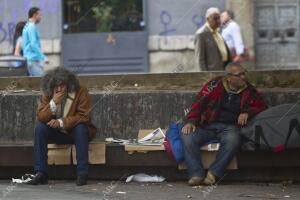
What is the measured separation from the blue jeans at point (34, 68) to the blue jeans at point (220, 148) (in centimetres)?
481

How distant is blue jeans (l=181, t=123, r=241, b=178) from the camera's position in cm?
801

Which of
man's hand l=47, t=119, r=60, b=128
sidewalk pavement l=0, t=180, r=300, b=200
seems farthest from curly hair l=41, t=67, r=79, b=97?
sidewalk pavement l=0, t=180, r=300, b=200

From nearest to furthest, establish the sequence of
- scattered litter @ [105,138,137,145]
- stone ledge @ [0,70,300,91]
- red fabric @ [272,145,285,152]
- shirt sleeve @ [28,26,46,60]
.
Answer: red fabric @ [272,145,285,152] → scattered litter @ [105,138,137,145] → stone ledge @ [0,70,300,91] → shirt sleeve @ [28,26,46,60]

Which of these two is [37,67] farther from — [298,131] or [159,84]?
[298,131]

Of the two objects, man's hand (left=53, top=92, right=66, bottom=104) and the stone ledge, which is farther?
the stone ledge

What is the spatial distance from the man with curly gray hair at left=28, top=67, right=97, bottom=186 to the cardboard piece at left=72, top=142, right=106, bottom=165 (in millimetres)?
103

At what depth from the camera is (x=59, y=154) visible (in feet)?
27.8

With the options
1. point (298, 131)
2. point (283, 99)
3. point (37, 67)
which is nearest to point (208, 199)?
point (298, 131)

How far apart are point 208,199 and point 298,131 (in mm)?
1128

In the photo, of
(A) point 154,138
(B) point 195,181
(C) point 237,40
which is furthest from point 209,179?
(C) point 237,40

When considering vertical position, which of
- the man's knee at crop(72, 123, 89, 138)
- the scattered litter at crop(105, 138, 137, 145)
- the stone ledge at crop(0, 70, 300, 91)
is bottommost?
the scattered litter at crop(105, 138, 137, 145)

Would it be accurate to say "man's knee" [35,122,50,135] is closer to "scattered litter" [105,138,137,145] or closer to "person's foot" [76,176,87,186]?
"person's foot" [76,176,87,186]

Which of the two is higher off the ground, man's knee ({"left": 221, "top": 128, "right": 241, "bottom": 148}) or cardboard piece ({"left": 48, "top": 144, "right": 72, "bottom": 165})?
man's knee ({"left": 221, "top": 128, "right": 241, "bottom": 148})

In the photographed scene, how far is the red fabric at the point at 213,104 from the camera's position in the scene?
8228 millimetres
